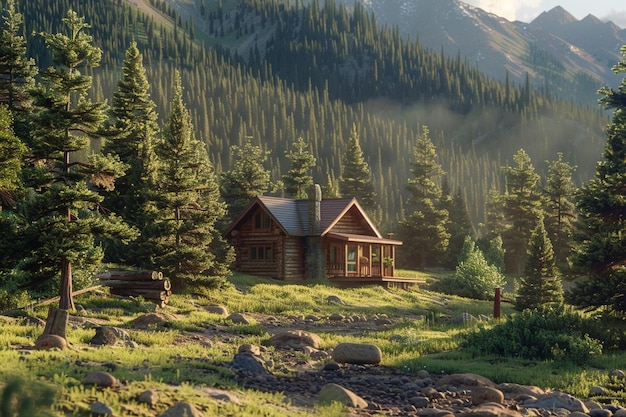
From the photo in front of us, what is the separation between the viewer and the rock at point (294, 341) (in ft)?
62.2

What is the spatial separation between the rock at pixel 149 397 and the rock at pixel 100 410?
0.80m

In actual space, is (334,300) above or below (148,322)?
below

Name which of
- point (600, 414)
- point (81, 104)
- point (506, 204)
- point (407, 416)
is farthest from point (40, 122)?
point (506, 204)

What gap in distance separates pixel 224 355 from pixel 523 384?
7.18m

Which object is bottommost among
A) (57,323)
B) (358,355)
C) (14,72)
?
(358,355)

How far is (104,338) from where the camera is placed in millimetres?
16469

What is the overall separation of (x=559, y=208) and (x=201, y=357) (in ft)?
188

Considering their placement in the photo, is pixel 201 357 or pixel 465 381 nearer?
pixel 465 381

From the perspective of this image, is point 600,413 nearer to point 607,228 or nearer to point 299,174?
point 607,228

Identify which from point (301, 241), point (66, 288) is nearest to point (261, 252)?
point (301, 241)

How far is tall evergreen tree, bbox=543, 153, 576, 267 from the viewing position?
211 ft

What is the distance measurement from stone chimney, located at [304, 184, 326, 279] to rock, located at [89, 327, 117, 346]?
2966cm

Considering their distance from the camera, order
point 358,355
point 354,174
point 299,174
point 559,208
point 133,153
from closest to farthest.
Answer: point 358,355
point 133,153
point 299,174
point 559,208
point 354,174

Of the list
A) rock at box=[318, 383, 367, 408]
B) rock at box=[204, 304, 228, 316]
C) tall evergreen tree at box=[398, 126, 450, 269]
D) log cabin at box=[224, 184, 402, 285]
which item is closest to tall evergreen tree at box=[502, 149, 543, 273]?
tall evergreen tree at box=[398, 126, 450, 269]
